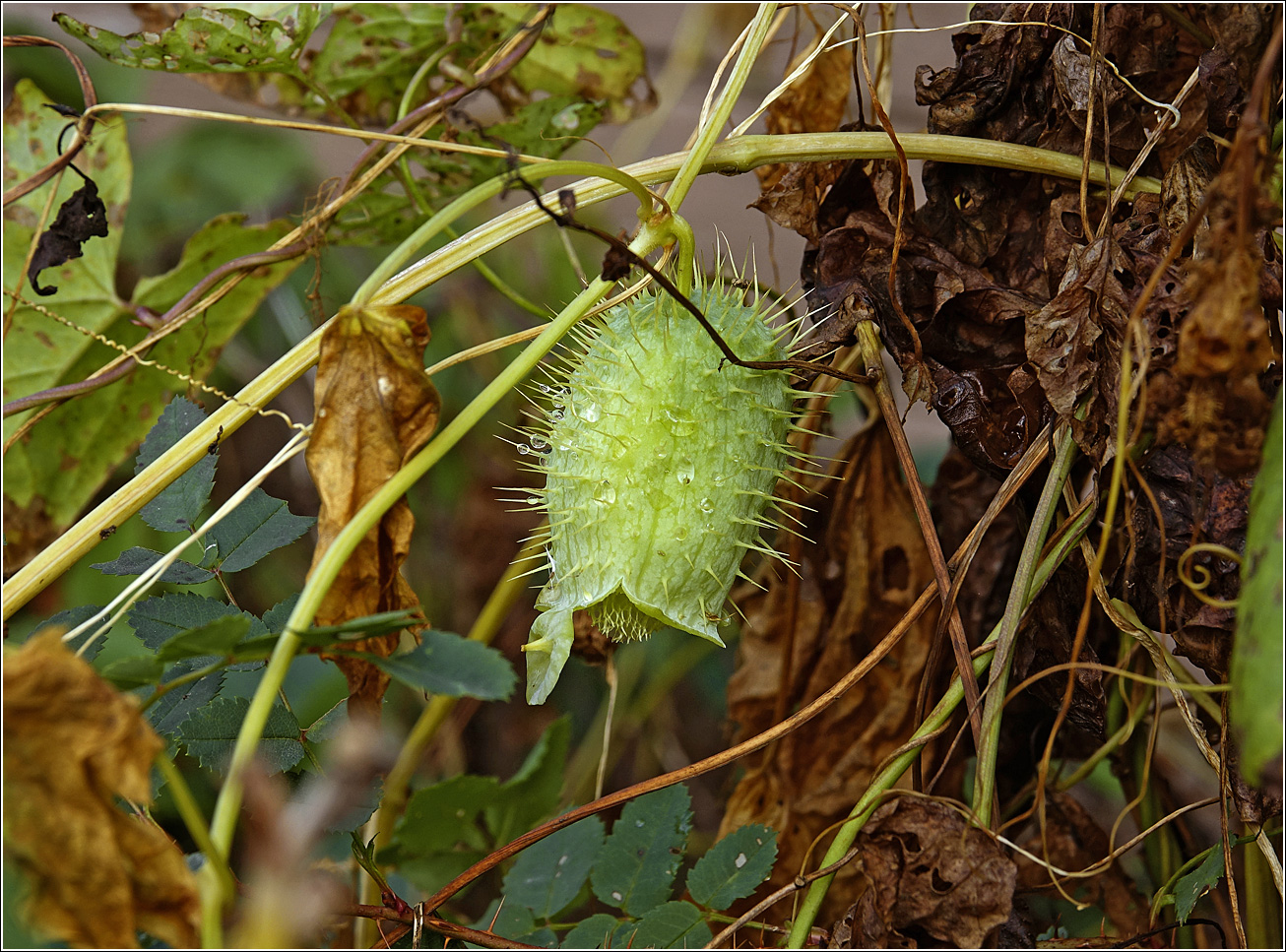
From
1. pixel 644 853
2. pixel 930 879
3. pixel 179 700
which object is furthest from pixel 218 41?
pixel 930 879

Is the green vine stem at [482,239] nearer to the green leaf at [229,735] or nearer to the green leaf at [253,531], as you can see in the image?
the green leaf at [253,531]

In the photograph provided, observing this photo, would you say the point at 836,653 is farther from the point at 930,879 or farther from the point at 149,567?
the point at 149,567

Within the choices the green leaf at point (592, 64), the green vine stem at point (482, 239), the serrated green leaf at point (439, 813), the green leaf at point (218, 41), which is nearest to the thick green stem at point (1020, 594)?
the green vine stem at point (482, 239)

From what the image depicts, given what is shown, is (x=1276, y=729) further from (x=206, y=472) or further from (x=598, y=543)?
(x=206, y=472)

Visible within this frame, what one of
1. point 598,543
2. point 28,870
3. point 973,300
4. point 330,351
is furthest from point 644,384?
point 28,870

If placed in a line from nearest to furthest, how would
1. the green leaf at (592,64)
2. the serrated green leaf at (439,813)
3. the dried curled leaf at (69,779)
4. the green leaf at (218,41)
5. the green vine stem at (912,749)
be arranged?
the dried curled leaf at (69,779), the serrated green leaf at (439,813), the green vine stem at (912,749), the green leaf at (218,41), the green leaf at (592,64)
